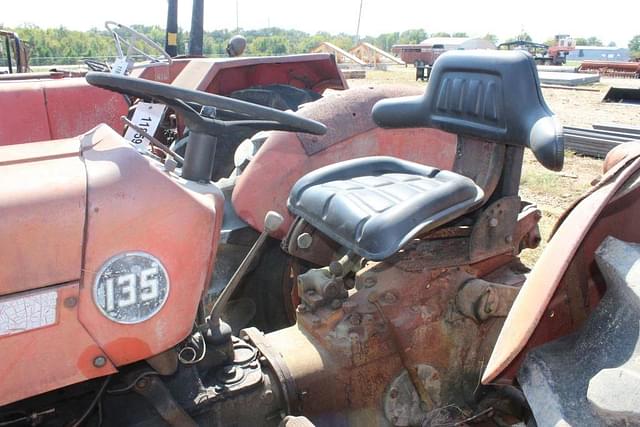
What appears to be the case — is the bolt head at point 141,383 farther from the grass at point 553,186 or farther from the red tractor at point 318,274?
the grass at point 553,186

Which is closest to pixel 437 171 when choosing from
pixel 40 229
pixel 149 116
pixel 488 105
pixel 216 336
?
pixel 488 105

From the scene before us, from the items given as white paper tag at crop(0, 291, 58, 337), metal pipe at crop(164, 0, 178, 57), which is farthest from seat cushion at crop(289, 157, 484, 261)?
metal pipe at crop(164, 0, 178, 57)

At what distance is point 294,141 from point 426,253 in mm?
664

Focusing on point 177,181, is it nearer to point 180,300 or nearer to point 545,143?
point 180,300

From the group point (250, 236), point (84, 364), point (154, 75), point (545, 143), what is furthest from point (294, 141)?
point (154, 75)

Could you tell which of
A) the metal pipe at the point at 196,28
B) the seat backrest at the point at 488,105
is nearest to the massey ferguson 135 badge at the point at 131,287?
the seat backrest at the point at 488,105

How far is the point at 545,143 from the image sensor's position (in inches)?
54.6

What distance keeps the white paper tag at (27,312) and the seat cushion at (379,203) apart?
659mm

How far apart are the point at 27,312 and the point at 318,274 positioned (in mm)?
822

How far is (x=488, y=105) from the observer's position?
5.34 feet

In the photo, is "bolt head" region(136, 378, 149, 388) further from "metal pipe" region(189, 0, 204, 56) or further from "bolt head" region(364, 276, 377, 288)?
"metal pipe" region(189, 0, 204, 56)

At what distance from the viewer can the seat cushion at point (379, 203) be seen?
4.44 ft

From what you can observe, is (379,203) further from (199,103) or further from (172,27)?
(172,27)

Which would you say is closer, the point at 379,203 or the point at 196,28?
the point at 379,203
